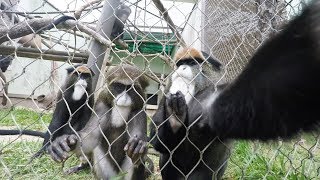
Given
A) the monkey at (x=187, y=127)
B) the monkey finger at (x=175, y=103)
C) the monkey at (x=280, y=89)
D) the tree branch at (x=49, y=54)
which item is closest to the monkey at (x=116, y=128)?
the monkey at (x=187, y=127)

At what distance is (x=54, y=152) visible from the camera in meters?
1.35

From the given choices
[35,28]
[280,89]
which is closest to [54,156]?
[35,28]

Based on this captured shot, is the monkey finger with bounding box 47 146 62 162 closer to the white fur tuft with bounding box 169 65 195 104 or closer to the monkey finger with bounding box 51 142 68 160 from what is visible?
the monkey finger with bounding box 51 142 68 160

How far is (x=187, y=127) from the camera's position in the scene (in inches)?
52.3

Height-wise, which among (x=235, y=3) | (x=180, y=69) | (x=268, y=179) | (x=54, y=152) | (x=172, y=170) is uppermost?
(x=54, y=152)

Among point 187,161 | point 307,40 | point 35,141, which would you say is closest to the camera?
point 307,40

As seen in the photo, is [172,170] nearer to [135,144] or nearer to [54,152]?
[135,144]

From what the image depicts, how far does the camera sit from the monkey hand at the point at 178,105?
4.24 feet

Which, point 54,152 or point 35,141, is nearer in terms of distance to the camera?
point 54,152

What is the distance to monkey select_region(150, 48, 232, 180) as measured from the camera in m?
1.34

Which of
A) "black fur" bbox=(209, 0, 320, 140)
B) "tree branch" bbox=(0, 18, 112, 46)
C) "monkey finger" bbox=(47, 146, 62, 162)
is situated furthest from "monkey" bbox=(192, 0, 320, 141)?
"tree branch" bbox=(0, 18, 112, 46)

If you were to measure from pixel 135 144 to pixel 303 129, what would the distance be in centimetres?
62

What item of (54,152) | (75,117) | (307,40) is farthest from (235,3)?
(307,40)

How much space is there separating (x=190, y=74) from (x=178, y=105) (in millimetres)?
331
